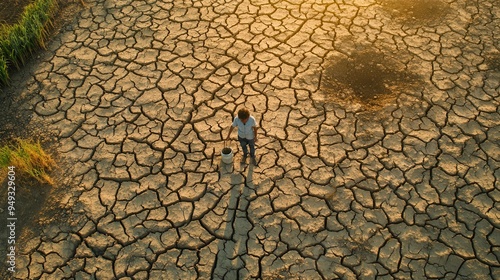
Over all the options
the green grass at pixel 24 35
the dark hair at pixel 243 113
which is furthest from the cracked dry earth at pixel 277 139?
the dark hair at pixel 243 113

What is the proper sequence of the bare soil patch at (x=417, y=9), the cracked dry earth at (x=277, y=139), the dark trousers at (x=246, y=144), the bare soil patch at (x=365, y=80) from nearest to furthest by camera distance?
the cracked dry earth at (x=277, y=139), the dark trousers at (x=246, y=144), the bare soil patch at (x=365, y=80), the bare soil patch at (x=417, y=9)

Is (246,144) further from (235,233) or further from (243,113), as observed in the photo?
(235,233)

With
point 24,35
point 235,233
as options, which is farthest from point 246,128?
point 24,35

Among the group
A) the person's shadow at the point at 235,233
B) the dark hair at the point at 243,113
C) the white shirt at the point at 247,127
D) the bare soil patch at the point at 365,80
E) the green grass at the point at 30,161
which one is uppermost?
the dark hair at the point at 243,113

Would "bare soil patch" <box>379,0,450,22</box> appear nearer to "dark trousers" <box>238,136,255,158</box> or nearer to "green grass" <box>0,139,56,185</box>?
"dark trousers" <box>238,136,255,158</box>

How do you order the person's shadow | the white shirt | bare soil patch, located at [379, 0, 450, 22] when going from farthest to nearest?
bare soil patch, located at [379, 0, 450, 22]
the white shirt
the person's shadow

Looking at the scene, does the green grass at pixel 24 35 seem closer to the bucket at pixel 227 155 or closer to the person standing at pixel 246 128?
the bucket at pixel 227 155

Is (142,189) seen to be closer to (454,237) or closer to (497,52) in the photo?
(454,237)

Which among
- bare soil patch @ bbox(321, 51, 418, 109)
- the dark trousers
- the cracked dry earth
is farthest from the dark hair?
bare soil patch @ bbox(321, 51, 418, 109)
